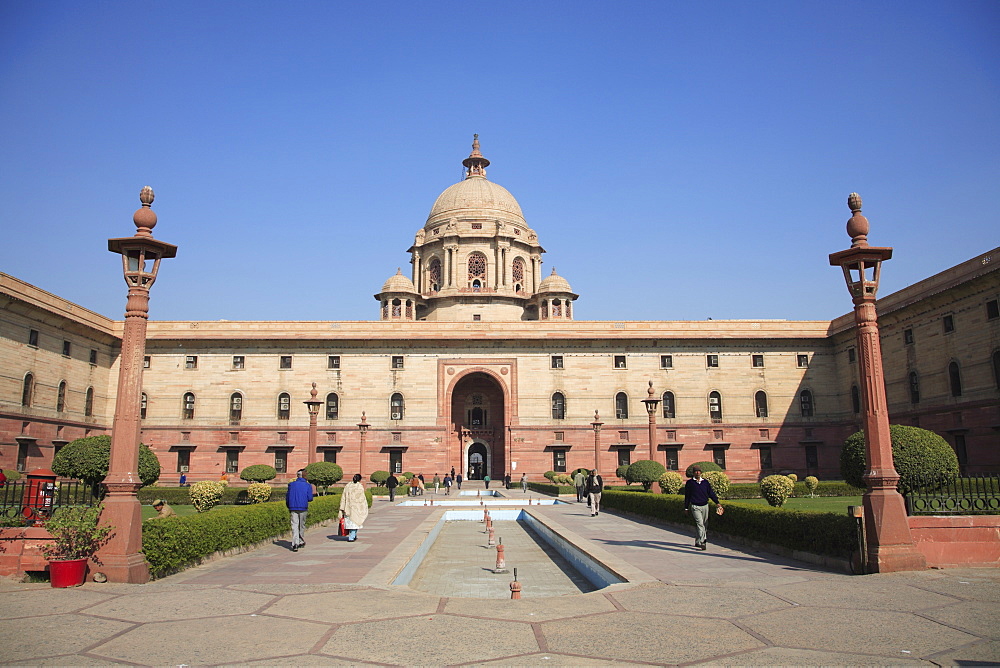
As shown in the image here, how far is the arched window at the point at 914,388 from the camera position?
105 feet

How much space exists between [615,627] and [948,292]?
29.2 meters

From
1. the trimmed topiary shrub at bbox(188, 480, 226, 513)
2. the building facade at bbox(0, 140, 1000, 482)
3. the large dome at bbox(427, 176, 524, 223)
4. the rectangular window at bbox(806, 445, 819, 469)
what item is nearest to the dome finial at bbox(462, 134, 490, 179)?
the large dome at bbox(427, 176, 524, 223)

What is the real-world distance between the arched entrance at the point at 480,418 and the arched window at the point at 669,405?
9809 mm

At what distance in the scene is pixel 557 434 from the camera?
1561 inches

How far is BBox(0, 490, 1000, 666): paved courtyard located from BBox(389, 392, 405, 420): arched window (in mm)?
29285

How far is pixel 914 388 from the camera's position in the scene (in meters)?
32.2

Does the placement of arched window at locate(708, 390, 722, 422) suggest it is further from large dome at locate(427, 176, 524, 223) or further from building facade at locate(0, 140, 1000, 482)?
large dome at locate(427, 176, 524, 223)

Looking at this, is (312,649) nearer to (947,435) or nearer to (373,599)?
(373,599)

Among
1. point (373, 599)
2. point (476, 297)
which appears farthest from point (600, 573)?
point (476, 297)

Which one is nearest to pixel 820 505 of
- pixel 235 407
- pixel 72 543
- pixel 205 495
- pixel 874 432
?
pixel 874 432

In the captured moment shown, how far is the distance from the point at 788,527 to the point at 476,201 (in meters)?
44.5

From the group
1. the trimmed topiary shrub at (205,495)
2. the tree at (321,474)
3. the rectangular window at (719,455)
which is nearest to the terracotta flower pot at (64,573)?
the trimmed topiary shrub at (205,495)

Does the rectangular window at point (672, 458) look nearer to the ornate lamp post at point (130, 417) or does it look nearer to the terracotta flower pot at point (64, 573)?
the ornate lamp post at point (130, 417)

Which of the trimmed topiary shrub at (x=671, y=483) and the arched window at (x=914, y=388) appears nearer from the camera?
the trimmed topiary shrub at (x=671, y=483)
